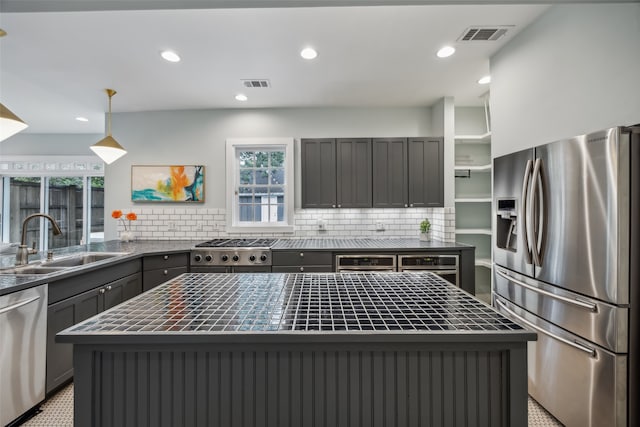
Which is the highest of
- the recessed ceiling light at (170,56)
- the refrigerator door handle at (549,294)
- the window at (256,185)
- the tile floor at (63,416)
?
the recessed ceiling light at (170,56)

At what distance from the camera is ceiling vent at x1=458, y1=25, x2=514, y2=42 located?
2445mm

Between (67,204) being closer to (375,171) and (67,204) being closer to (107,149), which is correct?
(107,149)

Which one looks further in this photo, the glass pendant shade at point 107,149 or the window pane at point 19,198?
the window pane at point 19,198

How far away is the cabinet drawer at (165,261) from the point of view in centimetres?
329

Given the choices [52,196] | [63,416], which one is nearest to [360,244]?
[63,416]

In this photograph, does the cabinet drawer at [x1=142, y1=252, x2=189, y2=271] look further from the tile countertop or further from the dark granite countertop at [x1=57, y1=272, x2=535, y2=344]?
the dark granite countertop at [x1=57, y1=272, x2=535, y2=344]

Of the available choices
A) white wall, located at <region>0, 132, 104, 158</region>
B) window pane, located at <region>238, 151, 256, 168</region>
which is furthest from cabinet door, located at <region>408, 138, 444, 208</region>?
white wall, located at <region>0, 132, 104, 158</region>

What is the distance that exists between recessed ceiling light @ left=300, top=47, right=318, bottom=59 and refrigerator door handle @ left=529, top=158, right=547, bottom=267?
207cm

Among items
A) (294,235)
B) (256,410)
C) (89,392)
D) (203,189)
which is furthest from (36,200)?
(256,410)

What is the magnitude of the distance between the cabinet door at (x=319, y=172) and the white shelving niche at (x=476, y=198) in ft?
5.84

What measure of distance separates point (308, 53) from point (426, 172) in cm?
214

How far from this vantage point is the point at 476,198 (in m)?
4.10

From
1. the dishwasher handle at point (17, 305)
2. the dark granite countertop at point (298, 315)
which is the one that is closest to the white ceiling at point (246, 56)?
the dark granite countertop at point (298, 315)

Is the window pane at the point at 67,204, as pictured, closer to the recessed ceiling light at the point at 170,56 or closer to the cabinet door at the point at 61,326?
the cabinet door at the point at 61,326
